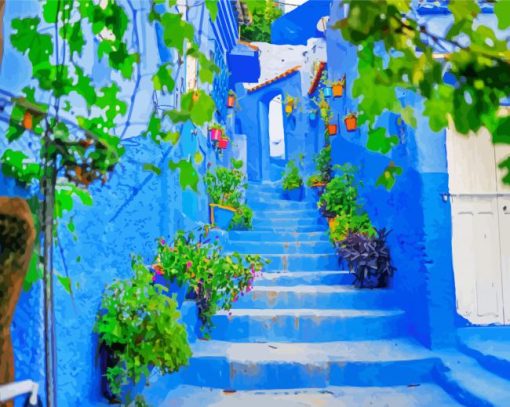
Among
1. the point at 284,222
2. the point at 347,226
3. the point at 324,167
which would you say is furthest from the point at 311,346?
the point at 324,167

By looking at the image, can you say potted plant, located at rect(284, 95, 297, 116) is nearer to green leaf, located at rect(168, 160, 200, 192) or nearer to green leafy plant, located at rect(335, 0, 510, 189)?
green leaf, located at rect(168, 160, 200, 192)

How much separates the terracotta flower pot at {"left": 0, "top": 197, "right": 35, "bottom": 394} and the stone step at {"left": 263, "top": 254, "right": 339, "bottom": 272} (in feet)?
17.3

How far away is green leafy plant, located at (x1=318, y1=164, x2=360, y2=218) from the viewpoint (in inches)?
300

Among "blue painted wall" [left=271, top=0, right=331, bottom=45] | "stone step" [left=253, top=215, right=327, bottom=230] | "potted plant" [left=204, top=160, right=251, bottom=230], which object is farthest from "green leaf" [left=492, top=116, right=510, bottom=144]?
"blue painted wall" [left=271, top=0, right=331, bottom=45]

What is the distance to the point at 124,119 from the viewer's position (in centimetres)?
402

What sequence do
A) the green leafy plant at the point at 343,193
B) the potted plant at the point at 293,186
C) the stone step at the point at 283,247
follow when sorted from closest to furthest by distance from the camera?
the stone step at the point at 283,247, the green leafy plant at the point at 343,193, the potted plant at the point at 293,186

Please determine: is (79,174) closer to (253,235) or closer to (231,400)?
(231,400)

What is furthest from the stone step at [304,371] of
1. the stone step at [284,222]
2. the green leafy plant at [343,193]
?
the stone step at [284,222]

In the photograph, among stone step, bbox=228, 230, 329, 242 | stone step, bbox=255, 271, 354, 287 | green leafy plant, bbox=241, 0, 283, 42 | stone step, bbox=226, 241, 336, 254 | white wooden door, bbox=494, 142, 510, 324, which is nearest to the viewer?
white wooden door, bbox=494, 142, 510, 324

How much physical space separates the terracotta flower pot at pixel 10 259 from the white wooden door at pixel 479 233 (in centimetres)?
431

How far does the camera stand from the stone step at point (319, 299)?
18.4 feet

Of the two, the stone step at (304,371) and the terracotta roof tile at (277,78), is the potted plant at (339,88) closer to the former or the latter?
the stone step at (304,371)

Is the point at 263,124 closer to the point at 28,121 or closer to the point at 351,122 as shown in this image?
the point at 351,122

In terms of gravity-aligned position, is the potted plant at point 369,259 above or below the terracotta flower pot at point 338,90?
below
